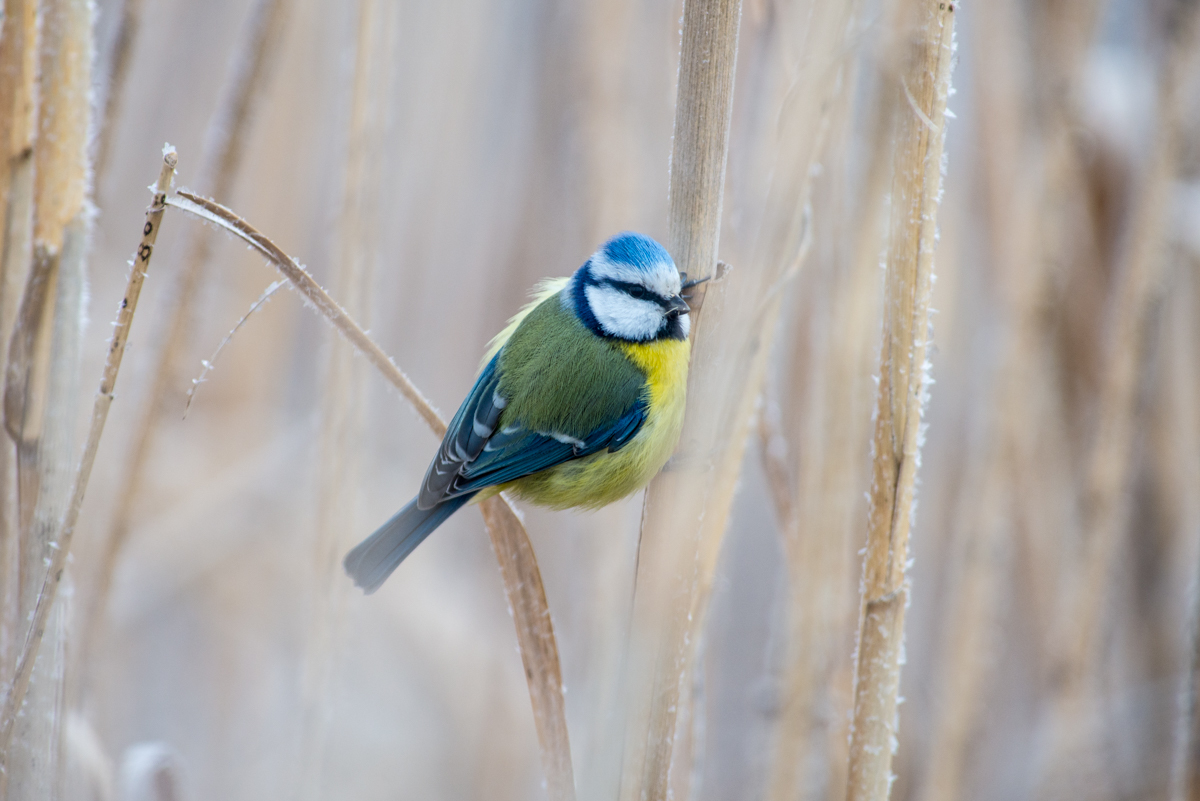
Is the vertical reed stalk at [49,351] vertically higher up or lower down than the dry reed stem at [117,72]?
lower down

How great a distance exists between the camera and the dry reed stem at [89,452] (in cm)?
74

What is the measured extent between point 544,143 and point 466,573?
3.62 feet

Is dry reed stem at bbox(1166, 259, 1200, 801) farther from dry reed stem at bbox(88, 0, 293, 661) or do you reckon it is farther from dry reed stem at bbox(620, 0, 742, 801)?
dry reed stem at bbox(88, 0, 293, 661)

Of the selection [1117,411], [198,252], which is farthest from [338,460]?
[1117,411]

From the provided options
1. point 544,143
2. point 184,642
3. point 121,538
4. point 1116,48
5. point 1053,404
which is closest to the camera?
point 121,538

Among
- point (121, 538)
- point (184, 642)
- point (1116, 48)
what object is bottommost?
point (184, 642)

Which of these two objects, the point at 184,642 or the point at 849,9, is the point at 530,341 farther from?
the point at 184,642

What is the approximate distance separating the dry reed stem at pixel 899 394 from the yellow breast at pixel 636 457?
0.37m

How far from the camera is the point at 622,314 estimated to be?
51.7 inches

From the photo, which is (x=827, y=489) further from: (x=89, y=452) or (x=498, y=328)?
(x=498, y=328)

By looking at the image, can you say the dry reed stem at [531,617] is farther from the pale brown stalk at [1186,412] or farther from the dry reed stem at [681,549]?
the pale brown stalk at [1186,412]

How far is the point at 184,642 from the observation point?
2.25 meters

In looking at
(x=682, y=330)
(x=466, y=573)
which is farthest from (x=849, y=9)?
(x=466, y=573)

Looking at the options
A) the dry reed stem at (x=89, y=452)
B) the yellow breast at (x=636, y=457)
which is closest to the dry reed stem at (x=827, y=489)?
the yellow breast at (x=636, y=457)
